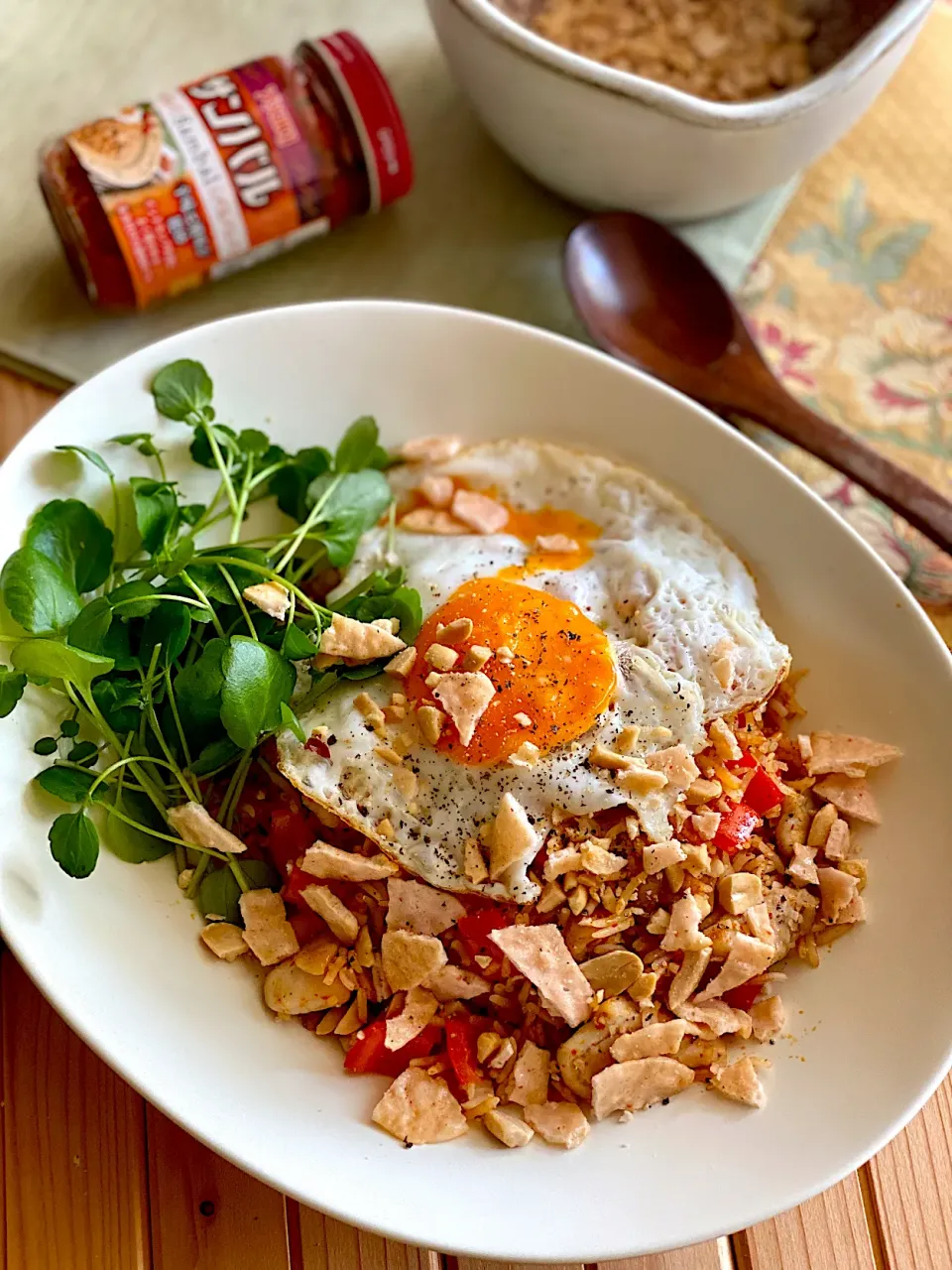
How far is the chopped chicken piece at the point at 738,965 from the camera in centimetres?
129

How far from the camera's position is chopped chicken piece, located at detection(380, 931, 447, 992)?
Result: 4.15 feet

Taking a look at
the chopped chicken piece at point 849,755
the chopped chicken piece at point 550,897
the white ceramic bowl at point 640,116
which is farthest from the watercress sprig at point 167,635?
the white ceramic bowl at point 640,116

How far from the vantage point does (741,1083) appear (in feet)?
4.12

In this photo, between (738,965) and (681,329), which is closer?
(738,965)

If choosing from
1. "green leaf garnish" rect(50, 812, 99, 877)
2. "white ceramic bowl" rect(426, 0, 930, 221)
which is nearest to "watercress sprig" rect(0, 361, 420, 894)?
"green leaf garnish" rect(50, 812, 99, 877)

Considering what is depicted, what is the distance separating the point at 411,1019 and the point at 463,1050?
0.07m

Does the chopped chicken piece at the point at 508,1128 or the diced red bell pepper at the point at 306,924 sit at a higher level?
the diced red bell pepper at the point at 306,924

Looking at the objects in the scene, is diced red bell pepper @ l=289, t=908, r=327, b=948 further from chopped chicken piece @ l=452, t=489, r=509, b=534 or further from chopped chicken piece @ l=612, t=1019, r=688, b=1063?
chopped chicken piece @ l=452, t=489, r=509, b=534

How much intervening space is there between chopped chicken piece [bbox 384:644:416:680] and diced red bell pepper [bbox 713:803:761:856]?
0.41 m

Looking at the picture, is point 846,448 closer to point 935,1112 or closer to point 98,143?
point 935,1112

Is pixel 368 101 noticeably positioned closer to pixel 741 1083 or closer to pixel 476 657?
pixel 476 657

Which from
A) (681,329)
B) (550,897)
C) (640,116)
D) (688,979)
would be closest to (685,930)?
(688,979)

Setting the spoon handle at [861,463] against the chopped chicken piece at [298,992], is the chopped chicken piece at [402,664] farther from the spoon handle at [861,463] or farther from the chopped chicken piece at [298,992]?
the spoon handle at [861,463]

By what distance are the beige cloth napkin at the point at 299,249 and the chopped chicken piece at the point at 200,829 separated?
79 cm
